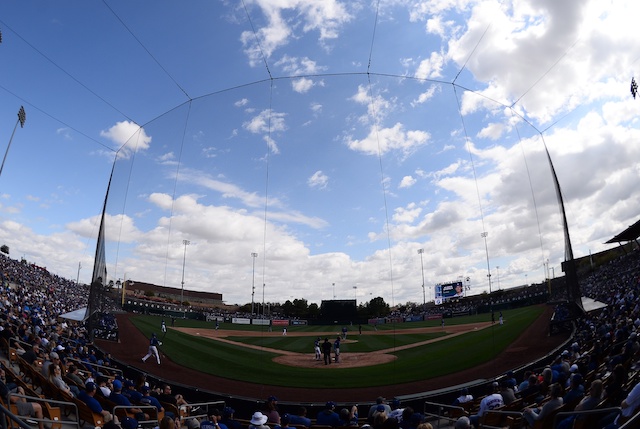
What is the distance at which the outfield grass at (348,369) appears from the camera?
1688cm

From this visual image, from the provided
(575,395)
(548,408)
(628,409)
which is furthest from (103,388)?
(628,409)

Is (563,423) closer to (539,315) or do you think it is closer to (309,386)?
(309,386)

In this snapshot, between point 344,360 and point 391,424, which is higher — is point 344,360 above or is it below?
below

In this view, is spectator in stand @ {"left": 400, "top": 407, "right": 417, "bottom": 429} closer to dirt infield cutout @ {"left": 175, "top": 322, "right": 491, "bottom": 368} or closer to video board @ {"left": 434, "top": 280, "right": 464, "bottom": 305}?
dirt infield cutout @ {"left": 175, "top": 322, "right": 491, "bottom": 368}

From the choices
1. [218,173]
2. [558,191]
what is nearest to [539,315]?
[558,191]

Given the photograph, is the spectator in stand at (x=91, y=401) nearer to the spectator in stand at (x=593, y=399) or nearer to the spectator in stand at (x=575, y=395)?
the spectator in stand at (x=593, y=399)

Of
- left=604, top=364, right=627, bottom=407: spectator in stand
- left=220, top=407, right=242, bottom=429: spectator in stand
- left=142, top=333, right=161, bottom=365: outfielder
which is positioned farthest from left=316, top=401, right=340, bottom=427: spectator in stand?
left=142, top=333, right=161, bottom=365: outfielder

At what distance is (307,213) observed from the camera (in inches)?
741

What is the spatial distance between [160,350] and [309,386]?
7007mm

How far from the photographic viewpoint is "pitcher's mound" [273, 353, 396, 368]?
18.5m

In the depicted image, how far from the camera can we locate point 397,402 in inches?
441

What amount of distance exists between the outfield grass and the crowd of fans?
75.4 inches

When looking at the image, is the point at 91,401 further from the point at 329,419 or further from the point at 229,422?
the point at 329,419

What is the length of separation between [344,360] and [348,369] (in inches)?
56.3
